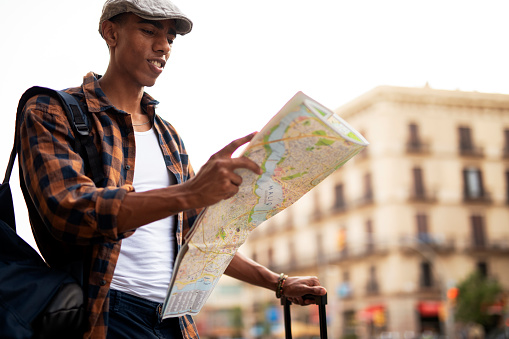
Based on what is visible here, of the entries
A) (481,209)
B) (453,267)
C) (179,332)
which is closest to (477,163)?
(481,209)

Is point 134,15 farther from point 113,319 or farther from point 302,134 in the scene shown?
point 113,319

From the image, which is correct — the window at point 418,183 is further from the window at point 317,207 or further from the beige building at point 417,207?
the window at point 317,207

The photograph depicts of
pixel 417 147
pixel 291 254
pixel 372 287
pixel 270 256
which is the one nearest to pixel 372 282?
pixel 372 287

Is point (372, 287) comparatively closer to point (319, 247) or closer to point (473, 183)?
point (319, 247)

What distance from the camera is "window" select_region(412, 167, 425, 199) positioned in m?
33.9

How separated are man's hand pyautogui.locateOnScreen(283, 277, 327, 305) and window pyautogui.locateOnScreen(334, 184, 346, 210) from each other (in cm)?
3545

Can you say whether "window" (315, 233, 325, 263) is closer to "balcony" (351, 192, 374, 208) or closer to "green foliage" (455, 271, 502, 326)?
"balcony" (351, 192, 374, 208)

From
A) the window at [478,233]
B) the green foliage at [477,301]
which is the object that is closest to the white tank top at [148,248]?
the green foliage at [477,301]

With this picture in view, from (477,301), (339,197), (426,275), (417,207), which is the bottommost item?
(477,301)

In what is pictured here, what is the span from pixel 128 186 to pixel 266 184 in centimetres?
A: 32

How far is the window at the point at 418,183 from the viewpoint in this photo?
33.9 metres

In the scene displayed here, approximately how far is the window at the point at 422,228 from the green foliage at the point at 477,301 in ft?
20.0

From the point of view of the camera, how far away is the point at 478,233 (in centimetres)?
3381

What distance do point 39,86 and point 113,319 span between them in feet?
1.87
